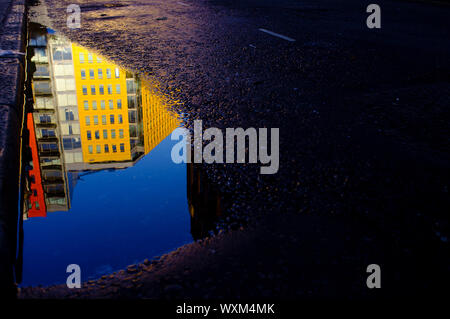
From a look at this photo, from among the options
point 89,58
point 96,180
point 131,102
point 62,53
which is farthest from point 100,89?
point 62,53

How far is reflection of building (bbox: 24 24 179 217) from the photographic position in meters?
2.80

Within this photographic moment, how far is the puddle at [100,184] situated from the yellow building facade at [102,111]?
13mm

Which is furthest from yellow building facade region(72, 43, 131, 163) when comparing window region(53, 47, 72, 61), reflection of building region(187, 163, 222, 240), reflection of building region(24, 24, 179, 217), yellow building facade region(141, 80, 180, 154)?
reflection of building region(187, 163, 222, 240)

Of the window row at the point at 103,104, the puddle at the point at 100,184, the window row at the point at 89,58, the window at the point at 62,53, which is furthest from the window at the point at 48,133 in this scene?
the window at the point at 62,53

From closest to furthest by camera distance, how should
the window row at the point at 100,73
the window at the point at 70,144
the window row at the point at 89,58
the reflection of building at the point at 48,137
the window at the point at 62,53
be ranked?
the reflection of building at the point at 48,137, the window at the point at 70,144, the window row at the point at 100,73, the window row at the point at 89,58, the window at the point at 62,53

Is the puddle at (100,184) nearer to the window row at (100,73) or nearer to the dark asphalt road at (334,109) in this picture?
the window row at (100,73)

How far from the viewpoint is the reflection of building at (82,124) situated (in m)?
2.80

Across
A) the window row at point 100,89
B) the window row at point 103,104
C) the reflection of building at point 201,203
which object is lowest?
the reflection of building at point 201,203

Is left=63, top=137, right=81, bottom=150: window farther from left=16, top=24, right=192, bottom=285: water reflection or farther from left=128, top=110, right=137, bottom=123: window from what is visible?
left=128, top=110, right=137, bottom=123: window

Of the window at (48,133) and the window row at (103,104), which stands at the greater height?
the window row at (103,104)

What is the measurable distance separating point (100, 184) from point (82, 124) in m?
1.32

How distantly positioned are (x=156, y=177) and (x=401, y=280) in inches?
65.4

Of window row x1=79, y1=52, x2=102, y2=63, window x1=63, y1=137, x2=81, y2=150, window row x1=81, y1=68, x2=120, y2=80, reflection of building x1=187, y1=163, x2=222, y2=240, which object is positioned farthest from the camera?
window row x1=79, y1=52, x2=102, y2=63
